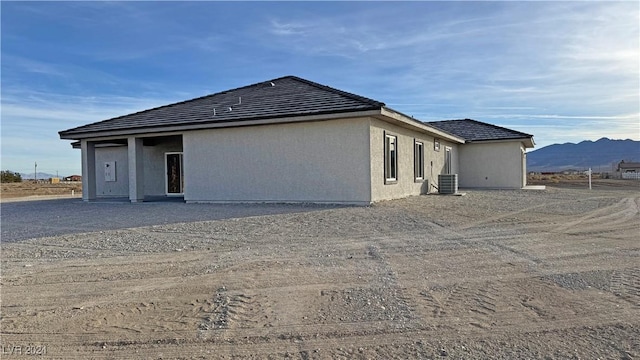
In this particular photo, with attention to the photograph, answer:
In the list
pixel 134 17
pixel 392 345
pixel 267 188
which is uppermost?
pixel 134 17

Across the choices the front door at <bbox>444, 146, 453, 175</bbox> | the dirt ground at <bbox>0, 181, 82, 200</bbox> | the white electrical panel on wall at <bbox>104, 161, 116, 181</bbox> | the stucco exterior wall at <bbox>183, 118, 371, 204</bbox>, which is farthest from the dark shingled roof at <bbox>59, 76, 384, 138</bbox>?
the dirt ground at <bbox>0, 181, 82, 200</bbox>

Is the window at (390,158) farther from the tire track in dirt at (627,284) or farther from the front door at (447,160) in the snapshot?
the tire track in dirt at (627,284)

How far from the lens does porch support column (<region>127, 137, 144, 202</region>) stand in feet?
58.3

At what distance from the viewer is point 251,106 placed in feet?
53.7

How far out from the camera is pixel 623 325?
372 cm

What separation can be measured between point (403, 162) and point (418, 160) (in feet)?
7.54

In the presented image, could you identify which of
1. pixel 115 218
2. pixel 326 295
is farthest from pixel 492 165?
pixel 326 295

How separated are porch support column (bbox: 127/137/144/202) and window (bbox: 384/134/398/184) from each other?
32.3 ft

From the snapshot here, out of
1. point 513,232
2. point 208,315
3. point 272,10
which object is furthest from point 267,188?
point 208,315

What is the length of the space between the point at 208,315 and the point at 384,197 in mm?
11296

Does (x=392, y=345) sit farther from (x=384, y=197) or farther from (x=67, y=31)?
(x=67, y=31)

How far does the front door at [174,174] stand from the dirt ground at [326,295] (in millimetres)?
12449

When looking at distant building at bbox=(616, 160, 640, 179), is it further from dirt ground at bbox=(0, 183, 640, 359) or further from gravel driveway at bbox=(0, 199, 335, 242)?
dirt ground at bbox=(0, 183, 640, 359)

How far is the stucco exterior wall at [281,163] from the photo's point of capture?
548 inches
